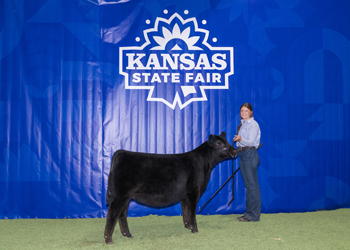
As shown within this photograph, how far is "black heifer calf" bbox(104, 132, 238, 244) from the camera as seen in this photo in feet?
11.1

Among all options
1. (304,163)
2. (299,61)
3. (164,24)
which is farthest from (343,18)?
(164,24)

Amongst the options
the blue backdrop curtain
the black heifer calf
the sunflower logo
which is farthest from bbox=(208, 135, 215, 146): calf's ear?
the sunflower logo

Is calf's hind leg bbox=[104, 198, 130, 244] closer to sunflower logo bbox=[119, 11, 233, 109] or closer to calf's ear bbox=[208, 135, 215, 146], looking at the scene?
calf's ear bbox=[208, 135, 215, 146]

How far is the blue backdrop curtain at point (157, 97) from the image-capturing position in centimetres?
484

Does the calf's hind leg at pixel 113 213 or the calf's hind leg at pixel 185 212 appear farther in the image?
the calf's hind leg at pixel 185 212

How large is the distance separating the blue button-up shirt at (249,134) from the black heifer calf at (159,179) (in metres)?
0.47

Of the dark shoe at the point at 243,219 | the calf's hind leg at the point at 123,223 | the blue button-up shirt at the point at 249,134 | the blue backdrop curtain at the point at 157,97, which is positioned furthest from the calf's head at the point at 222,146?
the calf's hind leg at the point at 123,223

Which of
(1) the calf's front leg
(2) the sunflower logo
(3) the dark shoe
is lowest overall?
(3) the dark shoe

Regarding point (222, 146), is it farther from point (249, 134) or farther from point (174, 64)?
point (174, 64)

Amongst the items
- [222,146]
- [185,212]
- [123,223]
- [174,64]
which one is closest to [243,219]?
[185,212]

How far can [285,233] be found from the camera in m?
3.78

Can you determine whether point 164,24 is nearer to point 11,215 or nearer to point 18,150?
point 18,150

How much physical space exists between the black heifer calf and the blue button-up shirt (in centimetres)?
47

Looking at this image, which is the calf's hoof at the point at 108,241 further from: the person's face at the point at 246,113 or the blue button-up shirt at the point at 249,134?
the person's face at the point at 246,113
